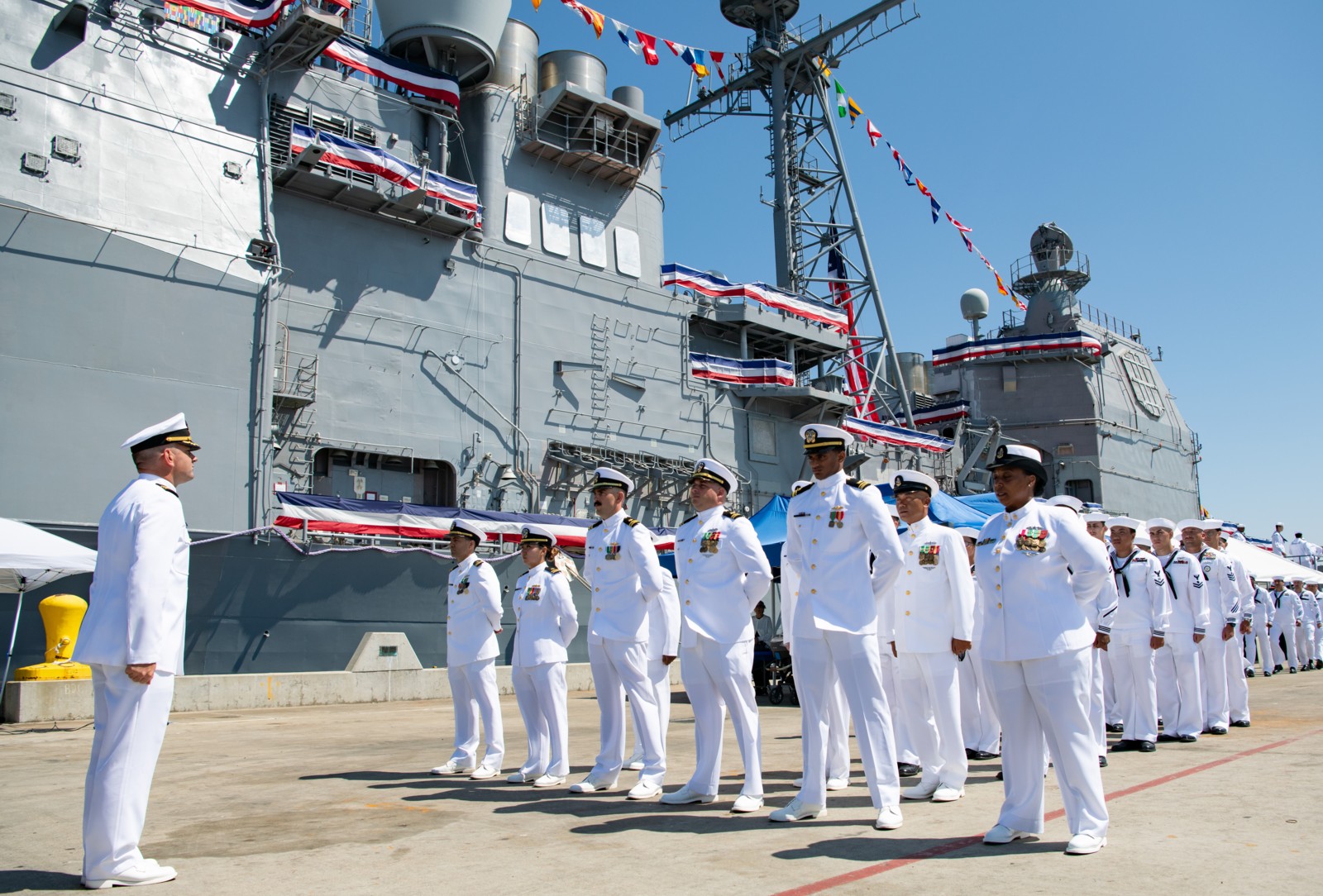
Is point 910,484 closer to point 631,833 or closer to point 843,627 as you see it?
point 843,627

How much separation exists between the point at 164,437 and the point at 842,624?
3.04m

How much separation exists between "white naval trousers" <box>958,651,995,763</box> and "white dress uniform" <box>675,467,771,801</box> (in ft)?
7.76

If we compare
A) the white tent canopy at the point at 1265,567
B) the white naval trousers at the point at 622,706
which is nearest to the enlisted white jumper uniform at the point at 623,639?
the white naval trousers at the point at 622,706

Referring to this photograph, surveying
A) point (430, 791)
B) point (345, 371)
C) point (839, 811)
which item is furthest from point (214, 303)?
point (839, 811)

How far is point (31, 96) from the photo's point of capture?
38.5ft

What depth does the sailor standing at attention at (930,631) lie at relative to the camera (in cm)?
527

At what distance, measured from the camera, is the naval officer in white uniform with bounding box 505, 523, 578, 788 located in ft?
19.6

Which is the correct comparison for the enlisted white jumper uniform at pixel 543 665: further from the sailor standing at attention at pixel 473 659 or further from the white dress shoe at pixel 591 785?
the white dress shoe at pixel 591 785

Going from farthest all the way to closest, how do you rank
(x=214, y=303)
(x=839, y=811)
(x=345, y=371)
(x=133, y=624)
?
1. (x=345, y=371)
2. (x=214, y=303)
3. (x=839, y=811)
4. (x=133, y=624)

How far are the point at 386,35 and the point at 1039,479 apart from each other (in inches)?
668

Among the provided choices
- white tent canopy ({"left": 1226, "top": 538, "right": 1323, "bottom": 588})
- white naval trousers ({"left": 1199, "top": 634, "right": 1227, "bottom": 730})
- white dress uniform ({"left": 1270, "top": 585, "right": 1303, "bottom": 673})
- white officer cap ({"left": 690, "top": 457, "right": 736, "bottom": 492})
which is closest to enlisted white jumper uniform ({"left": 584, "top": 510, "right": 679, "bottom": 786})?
white officer cap ({"left": 690, "top": 457, "right": 736, "bottom": 492})

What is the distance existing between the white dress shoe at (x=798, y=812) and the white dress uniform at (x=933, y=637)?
0.95 metres

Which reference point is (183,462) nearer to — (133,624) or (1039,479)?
(133,624)

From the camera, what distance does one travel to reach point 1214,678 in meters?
8.28
